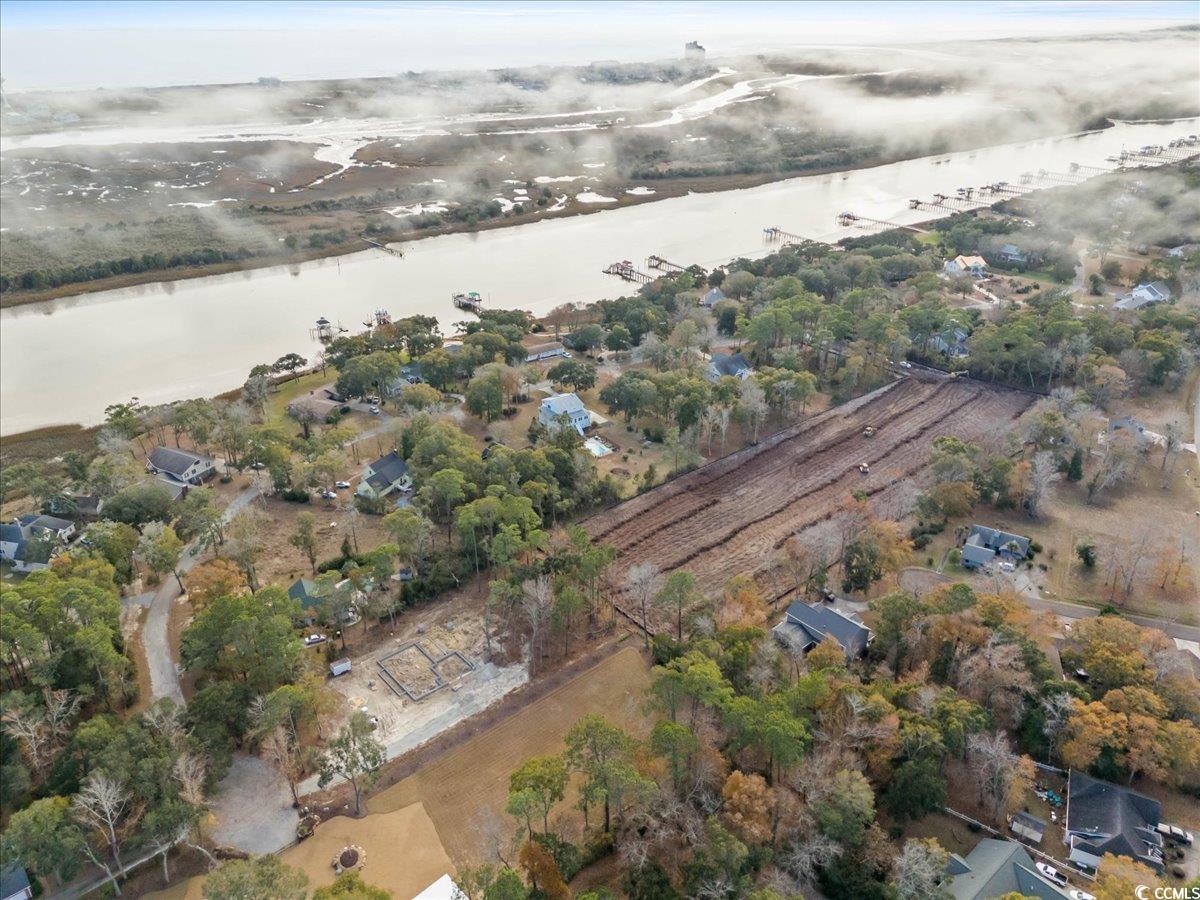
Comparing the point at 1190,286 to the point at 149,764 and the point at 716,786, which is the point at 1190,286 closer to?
the point at 716,786

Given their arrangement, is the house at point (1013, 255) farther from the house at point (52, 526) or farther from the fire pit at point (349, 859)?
the house at point (52, 526)

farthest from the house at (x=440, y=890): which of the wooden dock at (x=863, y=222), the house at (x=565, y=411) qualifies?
the wooden dock at (x=863, y=222)

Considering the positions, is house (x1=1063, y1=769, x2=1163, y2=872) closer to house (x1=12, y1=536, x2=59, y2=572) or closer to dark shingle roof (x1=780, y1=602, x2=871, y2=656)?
dark shingle roof (x1=780, y1=602, x2=871, y2=656)

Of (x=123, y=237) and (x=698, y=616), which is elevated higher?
(x=123, y=237)

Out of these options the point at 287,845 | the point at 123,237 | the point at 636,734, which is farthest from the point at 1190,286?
the point at 123,237

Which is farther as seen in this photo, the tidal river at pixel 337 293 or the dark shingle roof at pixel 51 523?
the tidal river at pixel 337 293
